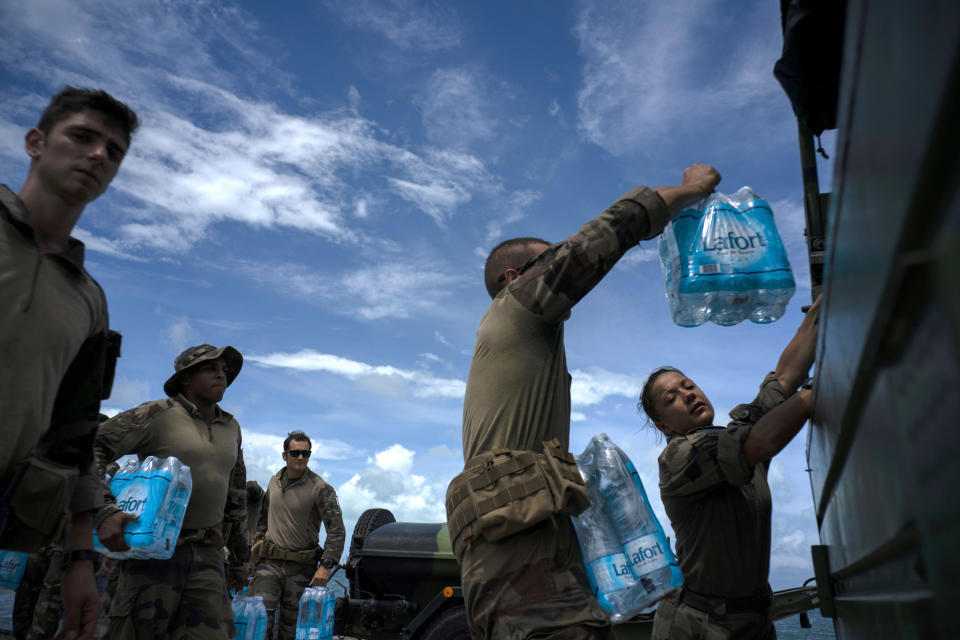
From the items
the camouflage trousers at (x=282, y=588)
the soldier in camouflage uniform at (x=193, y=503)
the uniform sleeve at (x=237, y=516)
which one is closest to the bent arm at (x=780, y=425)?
the soldier in camouflage uniform at (x=193, y=503)

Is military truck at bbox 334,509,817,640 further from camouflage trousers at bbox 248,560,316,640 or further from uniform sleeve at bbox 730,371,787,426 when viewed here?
uniform sleeve at bbox 730,371,787,426

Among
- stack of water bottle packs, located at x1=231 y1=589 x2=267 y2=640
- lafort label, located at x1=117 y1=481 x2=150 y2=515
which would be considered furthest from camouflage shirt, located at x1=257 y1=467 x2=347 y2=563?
lafort label, located at x1=117 y1=481 x2=150 y2=515

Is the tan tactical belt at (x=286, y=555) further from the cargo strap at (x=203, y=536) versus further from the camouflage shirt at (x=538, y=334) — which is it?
the camouflage shirt at (x=538, y=334)

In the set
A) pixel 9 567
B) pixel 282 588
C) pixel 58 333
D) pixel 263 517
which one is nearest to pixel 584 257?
pixel 58 333

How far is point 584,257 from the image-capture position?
221 centimetres

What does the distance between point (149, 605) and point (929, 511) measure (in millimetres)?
4306

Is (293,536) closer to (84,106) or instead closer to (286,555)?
(286,555)

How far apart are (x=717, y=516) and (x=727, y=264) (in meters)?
1.09

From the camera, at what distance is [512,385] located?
2285 mm

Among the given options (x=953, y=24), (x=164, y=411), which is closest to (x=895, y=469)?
(x=953, y=24)

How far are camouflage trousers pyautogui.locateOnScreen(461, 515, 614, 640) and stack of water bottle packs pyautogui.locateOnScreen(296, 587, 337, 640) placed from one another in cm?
574

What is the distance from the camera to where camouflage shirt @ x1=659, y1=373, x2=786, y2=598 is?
2789 mm

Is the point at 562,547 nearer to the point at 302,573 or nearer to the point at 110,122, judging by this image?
the point at 110,122

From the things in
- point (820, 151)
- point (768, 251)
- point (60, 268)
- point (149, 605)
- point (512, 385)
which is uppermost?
point (820, 151)
